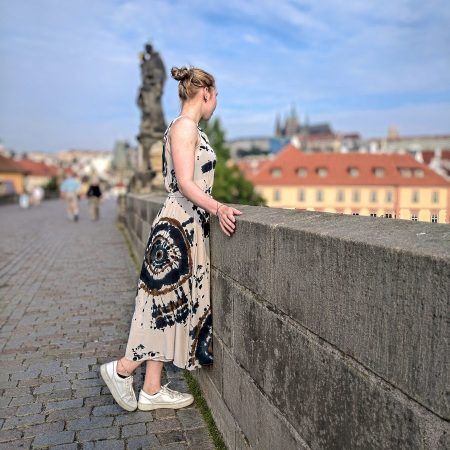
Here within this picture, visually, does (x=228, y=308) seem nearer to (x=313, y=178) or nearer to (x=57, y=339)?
(x=57, y=339)

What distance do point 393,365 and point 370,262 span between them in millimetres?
275

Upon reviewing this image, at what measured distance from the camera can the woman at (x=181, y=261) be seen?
3.04 metres

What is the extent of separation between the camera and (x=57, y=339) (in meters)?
5.04

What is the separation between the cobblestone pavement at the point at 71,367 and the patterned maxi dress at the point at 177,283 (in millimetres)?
423

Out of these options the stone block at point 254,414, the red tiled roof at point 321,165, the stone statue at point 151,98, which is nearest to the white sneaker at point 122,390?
the stone block at point 254,414

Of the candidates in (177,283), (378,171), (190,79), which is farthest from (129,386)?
(378,171)

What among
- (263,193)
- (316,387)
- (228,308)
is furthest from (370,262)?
(263,193)

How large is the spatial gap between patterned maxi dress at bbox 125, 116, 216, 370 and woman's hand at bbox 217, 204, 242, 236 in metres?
0.42

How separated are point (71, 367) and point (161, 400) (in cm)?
116

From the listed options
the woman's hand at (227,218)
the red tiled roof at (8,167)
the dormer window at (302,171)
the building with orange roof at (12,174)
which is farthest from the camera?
the dormer window at (302,171)

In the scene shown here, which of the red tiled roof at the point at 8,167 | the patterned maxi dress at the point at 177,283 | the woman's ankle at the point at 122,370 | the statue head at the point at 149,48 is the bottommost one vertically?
the woman's ankle at the point at 122,370

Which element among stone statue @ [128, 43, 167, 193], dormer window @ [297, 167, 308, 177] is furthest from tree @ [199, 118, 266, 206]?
stone statue @ [128, 43, 167, 193]

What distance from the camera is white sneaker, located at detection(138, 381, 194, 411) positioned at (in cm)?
343

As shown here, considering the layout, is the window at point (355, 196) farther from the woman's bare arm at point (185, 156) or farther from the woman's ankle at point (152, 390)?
the woman's bare arm at point (185, 156)
